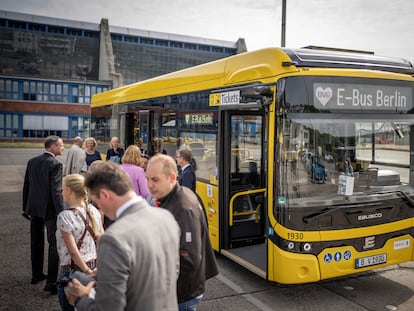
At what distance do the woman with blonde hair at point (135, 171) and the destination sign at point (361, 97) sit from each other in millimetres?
2452

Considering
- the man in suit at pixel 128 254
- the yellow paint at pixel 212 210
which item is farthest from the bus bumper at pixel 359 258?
the man in suit at pixel 128 254

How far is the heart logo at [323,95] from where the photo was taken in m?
5.03

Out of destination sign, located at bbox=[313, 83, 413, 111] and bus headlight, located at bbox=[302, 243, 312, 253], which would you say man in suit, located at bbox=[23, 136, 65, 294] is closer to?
bus headlight, located at bbox=[302, 243, 312, 253]

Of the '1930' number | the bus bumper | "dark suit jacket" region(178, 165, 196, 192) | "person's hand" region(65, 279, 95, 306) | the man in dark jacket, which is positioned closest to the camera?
"person's hand" region(65, 279, 95, 306)

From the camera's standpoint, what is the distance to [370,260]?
5293 millimetres

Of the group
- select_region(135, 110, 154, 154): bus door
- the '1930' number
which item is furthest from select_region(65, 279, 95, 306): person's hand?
select_region(135, 110, 154, 154): bus door

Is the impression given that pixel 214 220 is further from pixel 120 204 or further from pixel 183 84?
pixel 120 204

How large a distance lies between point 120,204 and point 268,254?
324 centimetres

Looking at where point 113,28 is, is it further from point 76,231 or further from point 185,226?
point 185,226

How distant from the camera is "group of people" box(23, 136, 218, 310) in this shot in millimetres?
2096

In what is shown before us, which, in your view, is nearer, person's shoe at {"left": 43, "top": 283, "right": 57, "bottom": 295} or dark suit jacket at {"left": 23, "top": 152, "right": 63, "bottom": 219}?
person's shoe at {"left": 43, "top": 283, "right": 57, "bottom": 295}

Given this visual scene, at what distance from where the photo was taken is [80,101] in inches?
1651

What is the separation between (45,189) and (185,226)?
306cm

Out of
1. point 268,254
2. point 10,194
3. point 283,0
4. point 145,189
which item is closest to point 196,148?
point 145,189
